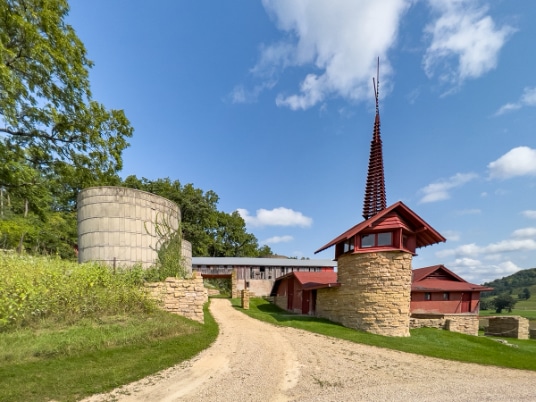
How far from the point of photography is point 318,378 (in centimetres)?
675

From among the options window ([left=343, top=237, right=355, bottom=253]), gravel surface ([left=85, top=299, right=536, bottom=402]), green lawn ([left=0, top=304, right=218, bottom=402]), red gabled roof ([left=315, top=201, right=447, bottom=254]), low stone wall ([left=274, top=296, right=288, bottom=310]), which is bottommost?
low stone wall ([left=274, top=296, right=288, bottom=310])

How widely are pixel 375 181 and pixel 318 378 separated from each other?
44.0 ft

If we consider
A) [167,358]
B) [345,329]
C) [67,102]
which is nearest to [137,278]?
[167,358]

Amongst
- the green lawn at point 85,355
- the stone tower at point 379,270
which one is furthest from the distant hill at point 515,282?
the green lawn at point 85,355

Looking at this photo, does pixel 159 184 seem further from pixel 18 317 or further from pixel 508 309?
pixel 508 309

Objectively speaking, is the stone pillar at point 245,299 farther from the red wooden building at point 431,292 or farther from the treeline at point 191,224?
the treeline at point 191,224

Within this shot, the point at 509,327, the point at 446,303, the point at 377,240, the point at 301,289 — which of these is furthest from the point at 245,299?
the point at 509,327

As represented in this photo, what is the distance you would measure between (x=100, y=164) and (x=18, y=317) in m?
7.26

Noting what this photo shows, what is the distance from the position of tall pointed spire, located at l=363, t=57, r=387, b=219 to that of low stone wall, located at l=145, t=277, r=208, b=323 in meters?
11.0

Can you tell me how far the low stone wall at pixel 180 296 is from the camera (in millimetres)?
11622

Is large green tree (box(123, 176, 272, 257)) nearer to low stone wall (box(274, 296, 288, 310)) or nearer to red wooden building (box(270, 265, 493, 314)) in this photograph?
low stone wall (box(274, 296, 288, 310))

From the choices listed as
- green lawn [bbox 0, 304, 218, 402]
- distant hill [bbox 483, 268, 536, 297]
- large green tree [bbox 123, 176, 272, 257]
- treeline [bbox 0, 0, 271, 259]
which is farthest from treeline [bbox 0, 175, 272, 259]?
distant hill [bbox 483, 268, 536, 297]

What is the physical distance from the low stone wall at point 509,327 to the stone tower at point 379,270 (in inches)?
491

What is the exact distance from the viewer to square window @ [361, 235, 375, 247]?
577 inches
